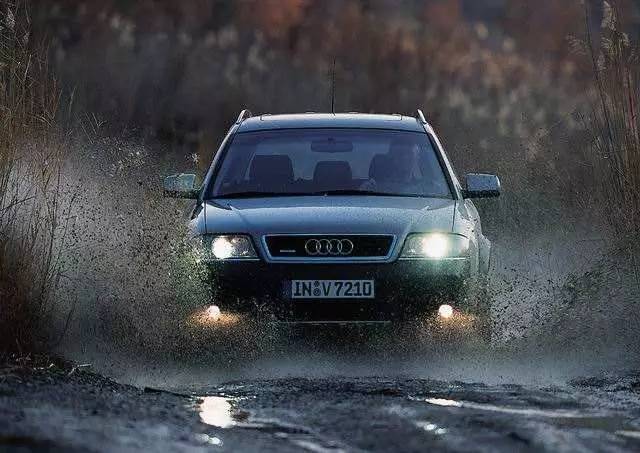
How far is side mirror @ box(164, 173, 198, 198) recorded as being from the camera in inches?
383

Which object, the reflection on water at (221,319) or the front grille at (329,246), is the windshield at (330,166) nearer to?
the front grille at (329,246)

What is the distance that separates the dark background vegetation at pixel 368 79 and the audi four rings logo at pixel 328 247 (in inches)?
113

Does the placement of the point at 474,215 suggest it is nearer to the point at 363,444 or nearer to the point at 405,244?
the point at 405,244

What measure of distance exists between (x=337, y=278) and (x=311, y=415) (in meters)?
1.81

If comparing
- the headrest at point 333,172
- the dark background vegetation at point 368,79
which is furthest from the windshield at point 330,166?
the dark background vegetation at point 368,79

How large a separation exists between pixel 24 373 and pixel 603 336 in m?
3.95

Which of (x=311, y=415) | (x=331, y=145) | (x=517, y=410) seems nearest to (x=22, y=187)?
(x=331, y=145)

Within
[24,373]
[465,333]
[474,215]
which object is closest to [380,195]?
[474,215]

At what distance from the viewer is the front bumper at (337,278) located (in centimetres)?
821

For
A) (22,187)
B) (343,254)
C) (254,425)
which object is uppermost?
(22,187)

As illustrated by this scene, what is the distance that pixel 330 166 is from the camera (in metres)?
9.84

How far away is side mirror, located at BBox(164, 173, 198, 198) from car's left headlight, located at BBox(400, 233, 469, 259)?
188 cm

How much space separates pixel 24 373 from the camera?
287 inches

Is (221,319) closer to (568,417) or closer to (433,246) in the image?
(433,246)
